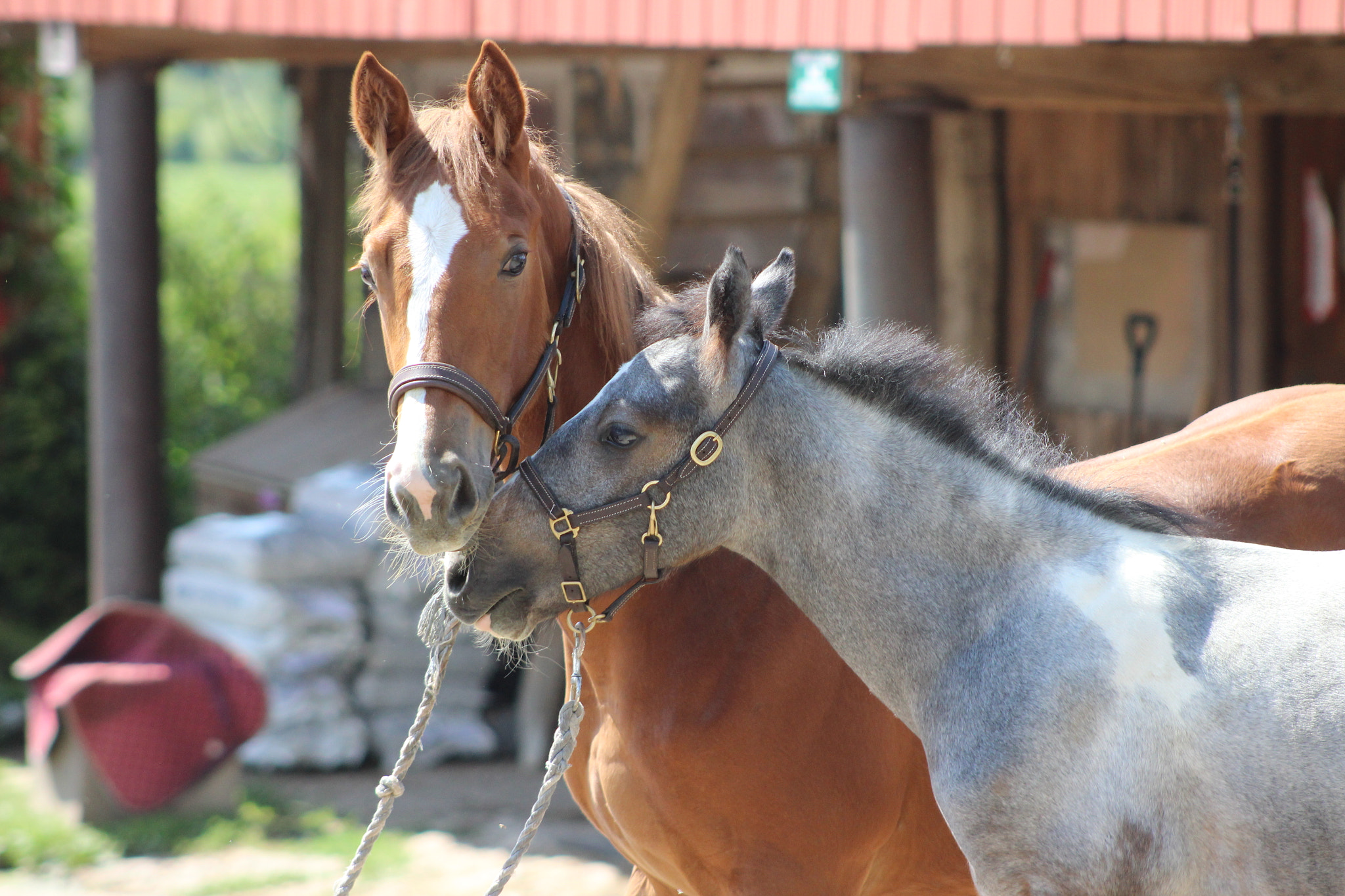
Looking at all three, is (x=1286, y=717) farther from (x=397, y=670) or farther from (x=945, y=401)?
(x=397, y=670)

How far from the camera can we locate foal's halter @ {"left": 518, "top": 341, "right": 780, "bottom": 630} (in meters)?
1.92

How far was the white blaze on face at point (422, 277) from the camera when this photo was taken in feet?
6.58

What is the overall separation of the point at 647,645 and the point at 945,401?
0.79 m

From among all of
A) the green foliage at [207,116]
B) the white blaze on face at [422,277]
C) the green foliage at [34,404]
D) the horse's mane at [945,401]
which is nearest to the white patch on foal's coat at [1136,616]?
the horse's mane at [945,401]

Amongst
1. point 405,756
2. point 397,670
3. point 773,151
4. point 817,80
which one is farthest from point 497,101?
point 773,151

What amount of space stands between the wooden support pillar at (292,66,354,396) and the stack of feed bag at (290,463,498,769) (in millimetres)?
2600

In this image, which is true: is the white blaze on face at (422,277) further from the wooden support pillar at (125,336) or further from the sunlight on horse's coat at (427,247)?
the wooden support pillar at (125,336)

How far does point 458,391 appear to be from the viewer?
206 cm

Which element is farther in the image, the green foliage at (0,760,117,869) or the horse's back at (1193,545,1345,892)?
the green foliage at (0,760,117,869)

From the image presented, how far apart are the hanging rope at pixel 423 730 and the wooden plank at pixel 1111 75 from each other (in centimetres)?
240

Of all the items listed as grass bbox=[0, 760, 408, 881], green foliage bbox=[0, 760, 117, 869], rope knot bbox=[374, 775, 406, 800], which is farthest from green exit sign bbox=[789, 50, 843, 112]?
green foliage bbox=[0, 760, 117, 869]

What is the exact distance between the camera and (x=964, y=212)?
18.8 ft

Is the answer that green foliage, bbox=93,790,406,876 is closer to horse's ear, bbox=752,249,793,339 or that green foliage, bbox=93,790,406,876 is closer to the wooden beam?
the wooden beam

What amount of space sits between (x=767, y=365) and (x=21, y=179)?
7040 millimetres
